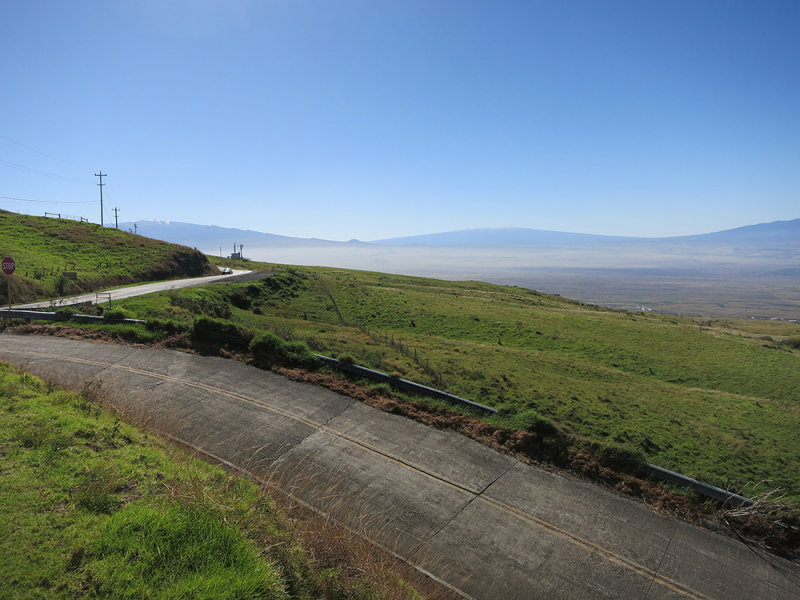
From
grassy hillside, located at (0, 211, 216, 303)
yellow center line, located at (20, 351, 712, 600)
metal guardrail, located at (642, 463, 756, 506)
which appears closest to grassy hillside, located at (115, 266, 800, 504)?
metal guardrail, located at (642, 463, 756, 506)

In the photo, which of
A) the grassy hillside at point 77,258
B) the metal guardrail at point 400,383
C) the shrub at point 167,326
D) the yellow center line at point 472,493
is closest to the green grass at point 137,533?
the yellow center line at point 472,493

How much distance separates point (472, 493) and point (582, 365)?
65.4 feet

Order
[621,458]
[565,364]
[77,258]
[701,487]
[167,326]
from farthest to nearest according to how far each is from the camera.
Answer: [77,258]
[565,364]
[167,326]
[621,458]
[701,487]

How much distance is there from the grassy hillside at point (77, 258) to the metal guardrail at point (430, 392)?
11281mm

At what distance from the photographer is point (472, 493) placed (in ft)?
37.2

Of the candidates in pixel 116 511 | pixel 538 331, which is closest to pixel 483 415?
pixel 116 511

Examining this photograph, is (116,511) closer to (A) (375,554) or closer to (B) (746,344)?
(A) (375,554)

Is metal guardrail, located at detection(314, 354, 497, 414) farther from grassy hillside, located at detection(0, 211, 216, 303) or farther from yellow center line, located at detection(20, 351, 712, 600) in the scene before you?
grassy hillside, located at detection(0, 211, 216, 303)

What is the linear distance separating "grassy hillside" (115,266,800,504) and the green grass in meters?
9.38

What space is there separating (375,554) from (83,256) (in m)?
52.0

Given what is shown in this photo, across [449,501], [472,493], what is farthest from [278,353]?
[472,493]

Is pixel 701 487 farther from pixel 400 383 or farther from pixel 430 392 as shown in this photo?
pixel 400 383

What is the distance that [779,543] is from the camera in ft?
33.4

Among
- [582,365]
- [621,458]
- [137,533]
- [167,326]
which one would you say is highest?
[167,326]
